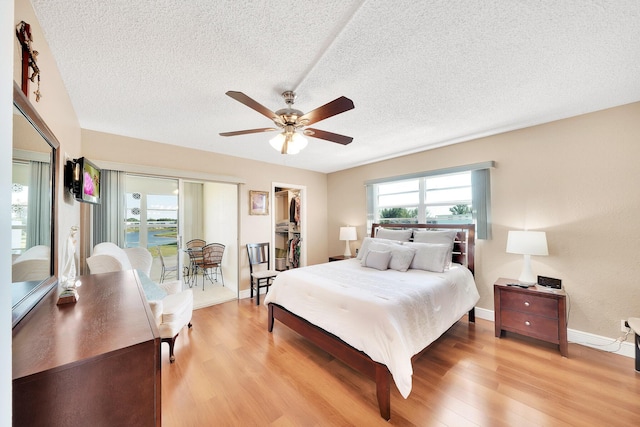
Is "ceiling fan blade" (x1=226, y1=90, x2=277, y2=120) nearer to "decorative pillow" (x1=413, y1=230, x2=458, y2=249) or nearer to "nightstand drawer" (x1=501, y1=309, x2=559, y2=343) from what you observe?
"decorative pillow" (x1=413, y1=230, x2=458, y2=249)

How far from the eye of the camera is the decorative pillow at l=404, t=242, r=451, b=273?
2.96 meters

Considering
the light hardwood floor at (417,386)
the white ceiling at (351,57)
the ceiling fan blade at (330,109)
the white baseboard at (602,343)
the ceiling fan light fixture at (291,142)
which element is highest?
the white ceiling at (351,57)

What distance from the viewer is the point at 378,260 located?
10.4 ft

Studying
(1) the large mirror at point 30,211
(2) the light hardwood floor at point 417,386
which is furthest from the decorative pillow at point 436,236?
(1) the large mirror at point 30,211

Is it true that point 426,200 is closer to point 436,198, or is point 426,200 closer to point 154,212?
point 436,198

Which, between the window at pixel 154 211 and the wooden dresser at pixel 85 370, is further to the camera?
the window at pixel 154 211

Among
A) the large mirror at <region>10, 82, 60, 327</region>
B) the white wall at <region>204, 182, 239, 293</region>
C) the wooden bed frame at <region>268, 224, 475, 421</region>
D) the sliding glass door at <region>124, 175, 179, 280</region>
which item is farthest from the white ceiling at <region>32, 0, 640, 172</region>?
the white wall at <region>204, 182, 239, 293</region>

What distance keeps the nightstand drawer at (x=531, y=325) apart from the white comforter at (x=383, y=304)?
38 cm

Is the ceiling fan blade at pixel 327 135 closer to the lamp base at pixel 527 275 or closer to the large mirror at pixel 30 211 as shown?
the large mirror at pixel 30 211

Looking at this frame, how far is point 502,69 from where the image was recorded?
184cm

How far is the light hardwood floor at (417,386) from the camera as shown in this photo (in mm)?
1688

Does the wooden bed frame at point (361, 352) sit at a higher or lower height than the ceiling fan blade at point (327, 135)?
lower

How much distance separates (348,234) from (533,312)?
2827 millimetres

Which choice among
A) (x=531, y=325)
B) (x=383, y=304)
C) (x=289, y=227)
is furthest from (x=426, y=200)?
(x=289, y=227)
